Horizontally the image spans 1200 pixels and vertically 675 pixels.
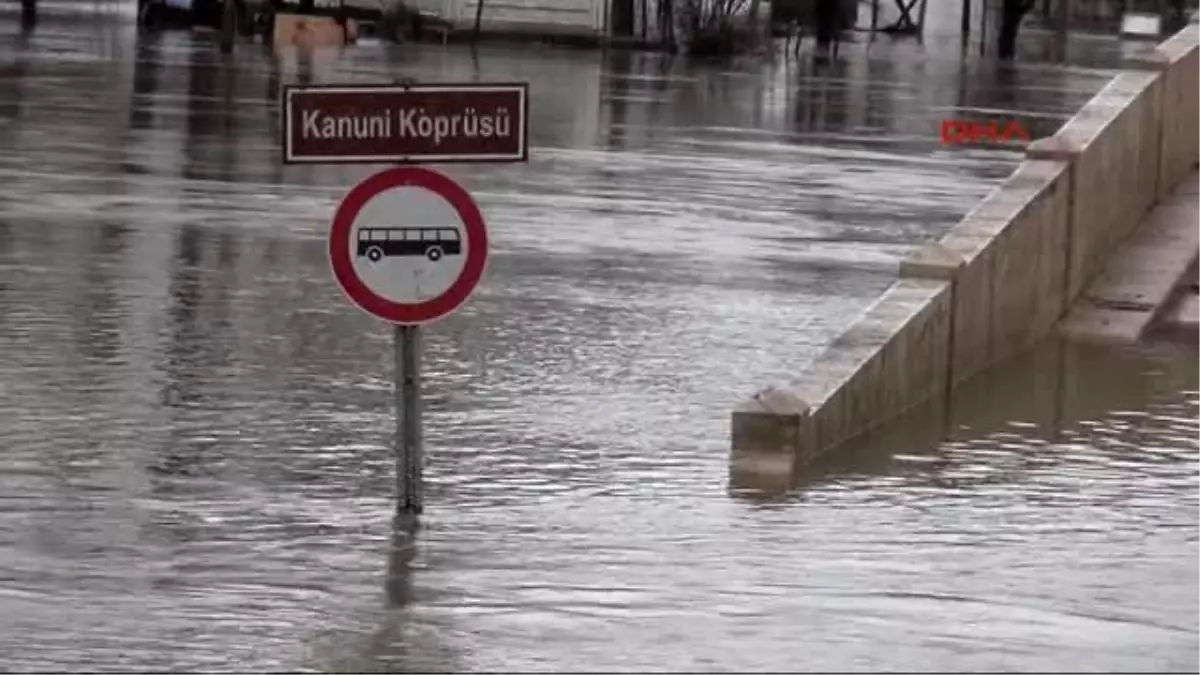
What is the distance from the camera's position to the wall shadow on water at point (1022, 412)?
12.2 metres

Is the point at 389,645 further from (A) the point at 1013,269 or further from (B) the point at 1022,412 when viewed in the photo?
(A) the point at 1013,269

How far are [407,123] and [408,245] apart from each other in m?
0.44

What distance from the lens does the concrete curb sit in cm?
1240

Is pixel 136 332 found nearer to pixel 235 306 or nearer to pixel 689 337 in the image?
pixel 235 306

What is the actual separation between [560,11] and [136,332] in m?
37.2

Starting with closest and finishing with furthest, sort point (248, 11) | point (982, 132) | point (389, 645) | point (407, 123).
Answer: point (389, 645), point (407, 123), point (982, 132), point (248, 11)

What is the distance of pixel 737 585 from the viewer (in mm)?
9570

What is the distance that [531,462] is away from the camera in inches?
467

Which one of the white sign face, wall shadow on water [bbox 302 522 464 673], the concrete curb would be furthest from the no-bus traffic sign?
the concrete curb

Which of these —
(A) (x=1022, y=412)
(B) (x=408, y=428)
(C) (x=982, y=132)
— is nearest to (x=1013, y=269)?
(A) (x=1022, y=412)

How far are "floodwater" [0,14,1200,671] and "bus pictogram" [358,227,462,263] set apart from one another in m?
1.02

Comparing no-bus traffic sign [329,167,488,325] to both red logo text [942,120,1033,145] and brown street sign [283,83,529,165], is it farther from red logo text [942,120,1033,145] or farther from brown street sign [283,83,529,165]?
red logo text [942,120,1033,145]

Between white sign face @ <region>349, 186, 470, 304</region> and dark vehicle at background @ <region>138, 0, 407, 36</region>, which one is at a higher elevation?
white sign face @ <region>349, 186, 470, 304</region>

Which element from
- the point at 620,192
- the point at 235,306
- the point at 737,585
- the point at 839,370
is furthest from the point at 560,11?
the point at 737,585
